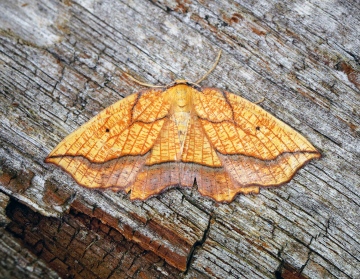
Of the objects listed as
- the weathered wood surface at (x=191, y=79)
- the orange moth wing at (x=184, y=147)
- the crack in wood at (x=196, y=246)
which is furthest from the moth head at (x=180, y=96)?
the crack in wood at (x=196, y=246)

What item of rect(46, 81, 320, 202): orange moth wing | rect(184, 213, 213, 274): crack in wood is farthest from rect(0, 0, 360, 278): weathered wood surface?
rect(46, 81, 320, 202): orange moth wing

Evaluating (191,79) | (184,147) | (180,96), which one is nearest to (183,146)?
(184,147)

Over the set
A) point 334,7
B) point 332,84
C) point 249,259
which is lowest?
point 249,259

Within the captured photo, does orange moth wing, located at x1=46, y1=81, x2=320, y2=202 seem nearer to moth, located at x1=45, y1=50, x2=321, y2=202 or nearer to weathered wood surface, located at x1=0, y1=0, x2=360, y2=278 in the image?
moth, located at x1=45, y1=50, x2=321, y2=202

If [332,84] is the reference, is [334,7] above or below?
above

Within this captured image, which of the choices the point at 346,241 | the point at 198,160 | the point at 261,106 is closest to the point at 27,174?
the point at 198,160

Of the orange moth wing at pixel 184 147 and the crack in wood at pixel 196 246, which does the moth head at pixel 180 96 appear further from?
the crack in wood at pixel 196 246

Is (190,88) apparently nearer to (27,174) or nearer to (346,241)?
(27,174)

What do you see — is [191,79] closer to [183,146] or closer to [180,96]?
[180,96]
